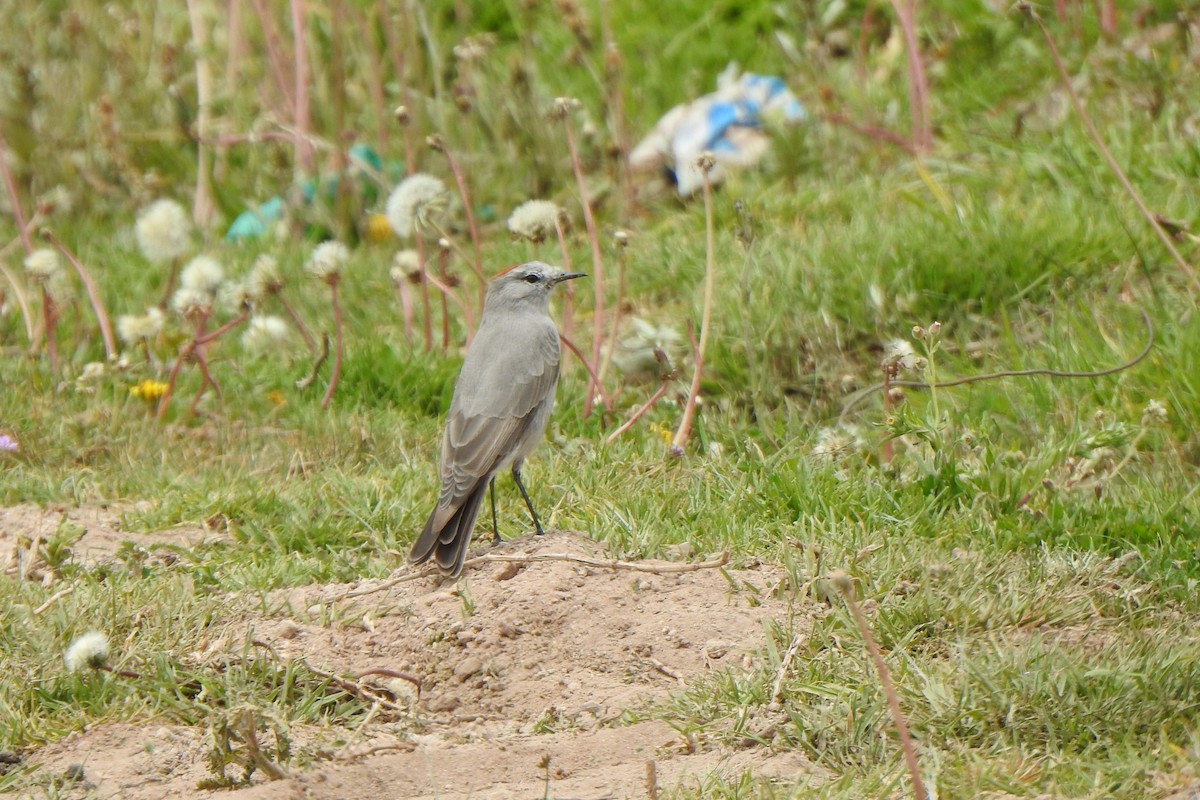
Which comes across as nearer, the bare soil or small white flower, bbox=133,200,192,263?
the bare soil

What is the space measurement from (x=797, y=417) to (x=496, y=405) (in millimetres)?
1270

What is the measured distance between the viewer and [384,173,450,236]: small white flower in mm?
5832

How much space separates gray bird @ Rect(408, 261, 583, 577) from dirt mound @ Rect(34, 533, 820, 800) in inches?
5.9

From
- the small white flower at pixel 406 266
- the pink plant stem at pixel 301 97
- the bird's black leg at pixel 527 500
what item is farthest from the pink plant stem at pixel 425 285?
the pink plant stem at pixel 301 97

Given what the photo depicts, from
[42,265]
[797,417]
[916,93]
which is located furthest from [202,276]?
[916,93]

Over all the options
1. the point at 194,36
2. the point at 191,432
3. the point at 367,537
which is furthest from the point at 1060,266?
the point at 194,36

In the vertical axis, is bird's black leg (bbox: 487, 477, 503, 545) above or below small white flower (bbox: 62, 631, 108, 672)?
below

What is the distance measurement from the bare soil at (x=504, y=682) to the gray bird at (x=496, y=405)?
0.51ft

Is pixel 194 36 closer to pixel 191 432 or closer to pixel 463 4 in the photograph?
pixel 463 4

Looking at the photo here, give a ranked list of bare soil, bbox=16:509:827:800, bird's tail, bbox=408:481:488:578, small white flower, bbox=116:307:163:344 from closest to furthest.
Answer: bare soil, bbox=16:509:827:800
bird's tail, bbox=408:481:488:578
small white flower, bbox=116:307:163:344

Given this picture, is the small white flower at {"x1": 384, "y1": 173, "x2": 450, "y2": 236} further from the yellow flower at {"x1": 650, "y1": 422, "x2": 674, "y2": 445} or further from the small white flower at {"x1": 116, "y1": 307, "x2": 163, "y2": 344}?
the yellow flower at {"x1": 650, "y1": 422, "x2": 674, "y2": 445}

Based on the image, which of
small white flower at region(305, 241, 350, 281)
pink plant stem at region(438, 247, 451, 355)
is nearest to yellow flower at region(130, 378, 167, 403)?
small white flower at region(305, 241, 350, 281)

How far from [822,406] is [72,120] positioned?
216 inches

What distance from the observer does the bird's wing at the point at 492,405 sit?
14.8ft
